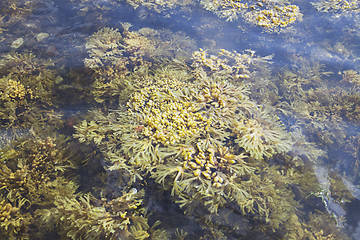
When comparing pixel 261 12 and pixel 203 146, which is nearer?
pixel 203 146

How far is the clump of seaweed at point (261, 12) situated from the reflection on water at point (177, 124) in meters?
0.05

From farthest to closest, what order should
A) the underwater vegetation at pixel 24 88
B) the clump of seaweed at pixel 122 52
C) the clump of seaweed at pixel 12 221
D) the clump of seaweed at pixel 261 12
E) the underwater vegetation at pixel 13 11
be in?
the clump of seaweed at pixel 261 12 < the underwater vegetation at pixel 13 11 < the clump of seaweed at pixel 122 52 < the underwater vegetation at pixel 24 88 < the clump of seaweed at pixel 12 221

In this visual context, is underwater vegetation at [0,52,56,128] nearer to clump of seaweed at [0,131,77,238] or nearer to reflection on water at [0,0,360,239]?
reflection on water at [0,0,360,239]

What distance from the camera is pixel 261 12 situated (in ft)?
14.6

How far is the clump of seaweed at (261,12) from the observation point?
4.33 metres

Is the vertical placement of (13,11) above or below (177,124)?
above

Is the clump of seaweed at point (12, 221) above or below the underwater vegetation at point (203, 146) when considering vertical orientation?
below

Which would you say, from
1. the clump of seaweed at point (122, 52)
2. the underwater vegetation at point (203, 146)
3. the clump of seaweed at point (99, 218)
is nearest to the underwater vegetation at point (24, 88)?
the clump of seaweed at point (122, 52)

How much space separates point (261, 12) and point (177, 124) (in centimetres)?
336

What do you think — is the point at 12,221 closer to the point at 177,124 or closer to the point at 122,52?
the point at 177,124

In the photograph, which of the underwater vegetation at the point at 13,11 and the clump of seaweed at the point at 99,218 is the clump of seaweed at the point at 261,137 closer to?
the clump of seaweed at the point at 99,218

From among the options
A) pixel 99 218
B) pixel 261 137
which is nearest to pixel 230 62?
pixel 261 137

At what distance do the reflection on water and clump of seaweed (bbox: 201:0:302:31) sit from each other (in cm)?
5

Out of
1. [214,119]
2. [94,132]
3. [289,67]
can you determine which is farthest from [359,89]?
[94,132]
